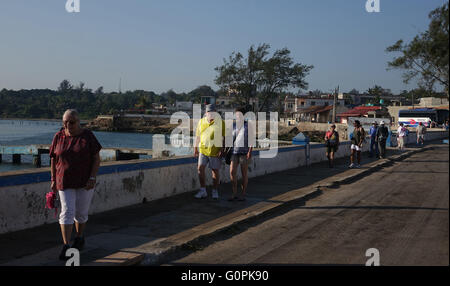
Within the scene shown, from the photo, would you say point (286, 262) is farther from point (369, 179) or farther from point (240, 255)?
point (369, 179)

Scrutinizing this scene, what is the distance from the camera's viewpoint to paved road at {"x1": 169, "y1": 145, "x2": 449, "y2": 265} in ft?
18.3

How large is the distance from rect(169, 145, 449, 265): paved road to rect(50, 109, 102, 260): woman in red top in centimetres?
137

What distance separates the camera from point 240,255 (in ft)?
19.5

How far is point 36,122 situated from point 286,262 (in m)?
173

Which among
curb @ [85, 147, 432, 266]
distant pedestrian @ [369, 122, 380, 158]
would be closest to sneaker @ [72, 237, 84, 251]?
curb @ [85, 147, 432, 266]

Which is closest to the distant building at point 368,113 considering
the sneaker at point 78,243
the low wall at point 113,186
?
the low wall at point 113,186

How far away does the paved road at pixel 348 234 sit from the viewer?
5566mm

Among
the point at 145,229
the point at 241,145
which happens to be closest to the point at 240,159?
the point at 241,145

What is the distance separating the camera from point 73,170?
5.72 meters

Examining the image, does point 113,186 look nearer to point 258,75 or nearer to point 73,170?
point 73,170

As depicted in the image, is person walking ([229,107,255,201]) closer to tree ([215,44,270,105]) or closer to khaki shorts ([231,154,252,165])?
khaki shorts ([231,154,252,165])

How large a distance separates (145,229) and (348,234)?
3.00 metres

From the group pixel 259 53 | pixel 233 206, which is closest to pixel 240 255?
pixel 233 206
